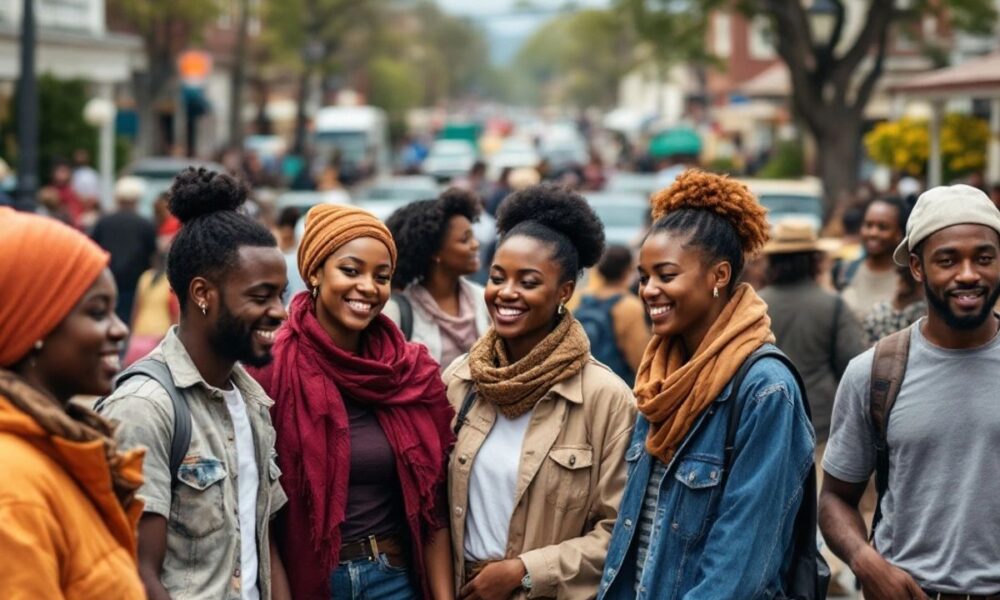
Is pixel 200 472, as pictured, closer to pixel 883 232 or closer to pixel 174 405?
pixel 174 405

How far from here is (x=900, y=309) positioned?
7.66 meters

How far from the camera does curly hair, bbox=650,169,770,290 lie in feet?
14.5

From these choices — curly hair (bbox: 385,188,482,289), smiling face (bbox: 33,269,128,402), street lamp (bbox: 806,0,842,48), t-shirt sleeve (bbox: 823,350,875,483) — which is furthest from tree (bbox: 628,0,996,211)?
smiling face (bbox: 33,269,128,402)

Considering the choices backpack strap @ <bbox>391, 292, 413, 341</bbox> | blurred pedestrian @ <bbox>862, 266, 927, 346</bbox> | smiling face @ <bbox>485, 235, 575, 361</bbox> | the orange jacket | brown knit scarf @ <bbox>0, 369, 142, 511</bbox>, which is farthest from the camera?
blurred pedestrian @ <bbox>862, 266, 927, 346</bbox>

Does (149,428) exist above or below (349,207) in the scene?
below

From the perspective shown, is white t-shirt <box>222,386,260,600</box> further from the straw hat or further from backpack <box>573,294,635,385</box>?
backpack <box>573,294,635,385</box>

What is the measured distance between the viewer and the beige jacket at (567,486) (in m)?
4.68

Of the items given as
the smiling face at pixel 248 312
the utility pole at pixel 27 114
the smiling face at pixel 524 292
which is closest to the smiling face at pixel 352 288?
the smiling face at pixel 524 292

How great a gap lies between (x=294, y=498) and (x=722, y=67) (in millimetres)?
27341

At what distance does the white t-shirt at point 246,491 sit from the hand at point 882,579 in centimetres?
172

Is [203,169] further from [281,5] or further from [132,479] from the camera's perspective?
[281,5]

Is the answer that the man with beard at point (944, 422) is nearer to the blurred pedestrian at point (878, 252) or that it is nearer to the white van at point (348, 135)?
the blurred pedestrian at point (878, 252)

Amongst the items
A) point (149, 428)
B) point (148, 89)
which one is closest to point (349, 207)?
point (149, 428)

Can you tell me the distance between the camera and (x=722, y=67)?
31.0m
